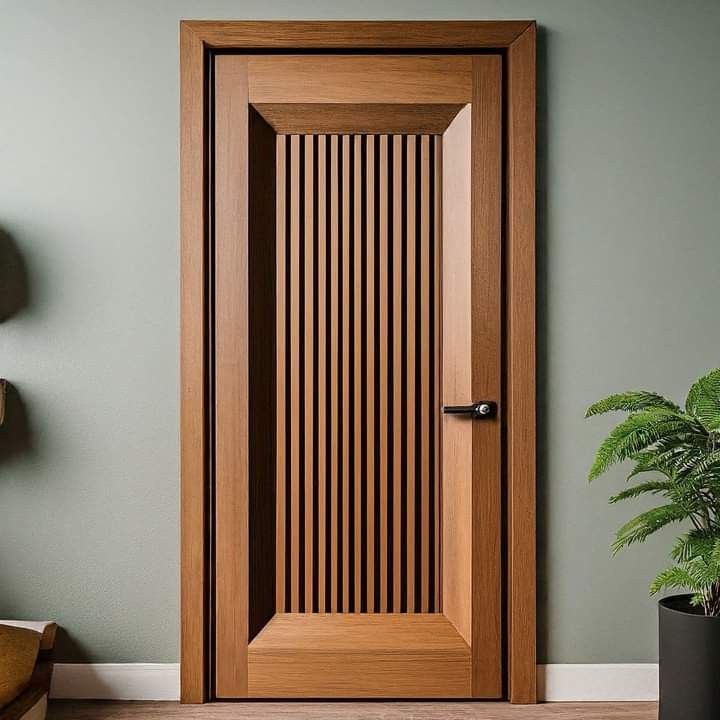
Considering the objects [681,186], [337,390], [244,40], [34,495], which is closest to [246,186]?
[244,40]

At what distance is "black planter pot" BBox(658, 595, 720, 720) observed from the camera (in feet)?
7.16

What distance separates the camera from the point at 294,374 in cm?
268

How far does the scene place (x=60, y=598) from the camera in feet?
8.71

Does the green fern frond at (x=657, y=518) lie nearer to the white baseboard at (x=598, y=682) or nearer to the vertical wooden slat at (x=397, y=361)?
the white baseboard at (x=598, y=682)

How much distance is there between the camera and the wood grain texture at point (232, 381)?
263 cm

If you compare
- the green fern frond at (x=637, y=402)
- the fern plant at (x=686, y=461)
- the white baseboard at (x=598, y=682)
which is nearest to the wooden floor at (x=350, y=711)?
the white baseboard at (x=598, y=682)

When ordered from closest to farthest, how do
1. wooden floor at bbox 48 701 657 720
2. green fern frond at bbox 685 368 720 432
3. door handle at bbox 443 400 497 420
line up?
green fern frond at bbox 685 368 720 432
wooden floor at bbox 48 701 657 720
door handle at bbox 443 400 497 420

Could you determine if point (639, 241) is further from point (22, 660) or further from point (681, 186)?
point (22, 660)

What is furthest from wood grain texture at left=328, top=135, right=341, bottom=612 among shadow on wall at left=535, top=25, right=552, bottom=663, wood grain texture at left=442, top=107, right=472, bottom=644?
shadow on wall at left=535, top=25, right=552, bottom=663

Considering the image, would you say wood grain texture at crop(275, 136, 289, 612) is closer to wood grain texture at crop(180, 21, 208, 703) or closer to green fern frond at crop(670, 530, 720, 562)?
wood grain texture at crop(180, 21, 208, 703)

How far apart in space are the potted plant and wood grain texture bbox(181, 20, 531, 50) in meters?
1.18

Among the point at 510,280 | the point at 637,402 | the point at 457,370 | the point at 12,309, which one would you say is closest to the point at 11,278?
the point at 12,309

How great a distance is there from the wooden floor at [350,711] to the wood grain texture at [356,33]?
78.7 inches

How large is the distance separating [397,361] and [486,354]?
275 mm
